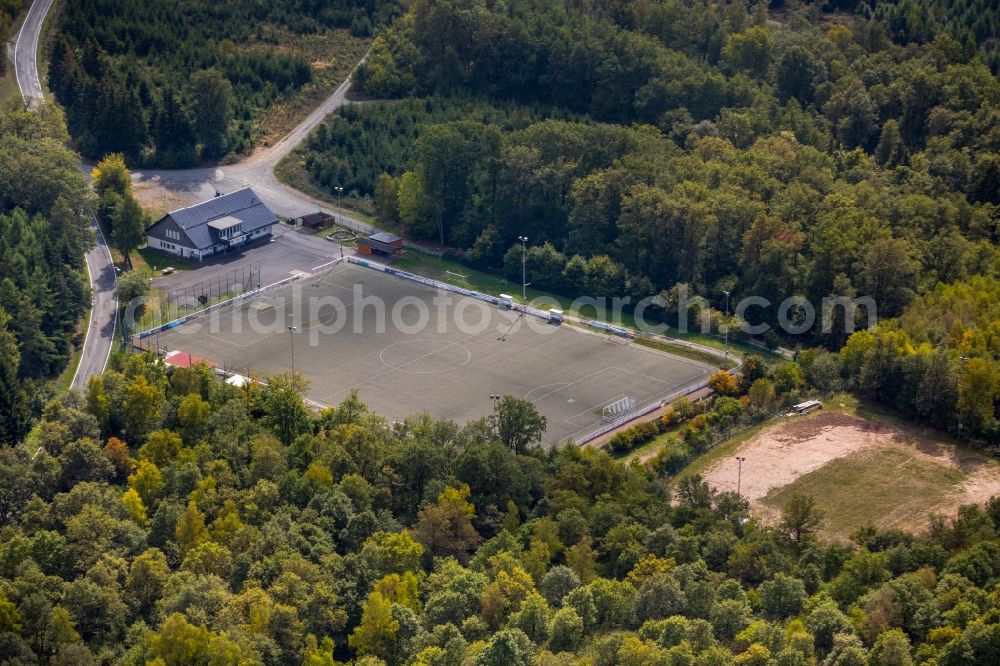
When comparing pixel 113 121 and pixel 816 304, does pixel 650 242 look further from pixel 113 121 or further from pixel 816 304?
pixel 113 121

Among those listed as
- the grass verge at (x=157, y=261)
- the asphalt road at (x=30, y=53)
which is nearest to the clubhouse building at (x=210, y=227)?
the grass verge at (x=157, y=261)

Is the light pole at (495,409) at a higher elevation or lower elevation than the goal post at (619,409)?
higher

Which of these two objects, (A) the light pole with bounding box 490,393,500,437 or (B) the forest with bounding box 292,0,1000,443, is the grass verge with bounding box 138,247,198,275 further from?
(A) the light pole with bounding box 490,393,500,437

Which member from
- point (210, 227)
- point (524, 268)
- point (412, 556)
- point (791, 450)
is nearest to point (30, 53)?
point (210, 227)

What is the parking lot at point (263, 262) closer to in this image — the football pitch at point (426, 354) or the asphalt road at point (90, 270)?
the football pitch at point (426, 354)

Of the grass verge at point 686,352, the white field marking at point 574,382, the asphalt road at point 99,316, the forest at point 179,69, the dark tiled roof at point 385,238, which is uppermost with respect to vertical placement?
the forest at point 179,69

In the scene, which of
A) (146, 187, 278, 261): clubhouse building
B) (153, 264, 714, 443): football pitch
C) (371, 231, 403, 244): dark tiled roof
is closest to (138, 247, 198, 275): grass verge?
(146, 187, 278, 261): clubhouse building

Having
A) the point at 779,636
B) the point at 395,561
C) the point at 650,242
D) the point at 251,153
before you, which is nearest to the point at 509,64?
the point at 251,153

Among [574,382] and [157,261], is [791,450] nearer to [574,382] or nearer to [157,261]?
[574,382]

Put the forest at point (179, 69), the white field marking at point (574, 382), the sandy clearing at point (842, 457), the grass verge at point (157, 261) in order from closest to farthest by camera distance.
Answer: the sandy clearing at point (842, 457) → the white field marking at point (574, 382) → the grass verge at point (157, 261) → the forest at point (179, 69)
